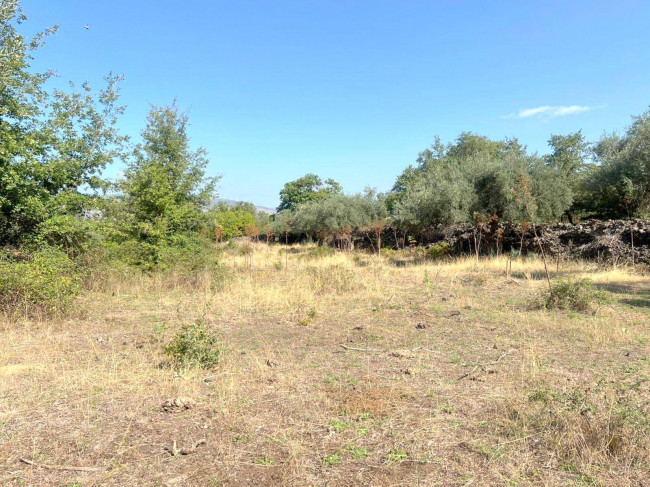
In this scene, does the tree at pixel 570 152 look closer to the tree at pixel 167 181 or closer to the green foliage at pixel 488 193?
the green foliage at pixel 488 193

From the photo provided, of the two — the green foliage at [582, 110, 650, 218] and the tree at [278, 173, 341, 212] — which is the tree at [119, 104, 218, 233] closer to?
the green foliage at [582, 110, 650, 218]

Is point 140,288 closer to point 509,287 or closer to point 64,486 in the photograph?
point 64,486

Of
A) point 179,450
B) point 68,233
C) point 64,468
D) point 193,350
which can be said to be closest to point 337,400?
point 179,450

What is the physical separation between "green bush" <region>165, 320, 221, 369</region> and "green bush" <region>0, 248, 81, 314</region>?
320cm

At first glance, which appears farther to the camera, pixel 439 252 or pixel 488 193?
pixel 439 252

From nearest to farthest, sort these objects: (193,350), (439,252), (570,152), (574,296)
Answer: (193,350) → (574,296) → (439,252) → (570,152)

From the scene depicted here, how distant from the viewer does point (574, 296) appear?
7621mm

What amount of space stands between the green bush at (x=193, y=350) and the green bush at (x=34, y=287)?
10.5 ft

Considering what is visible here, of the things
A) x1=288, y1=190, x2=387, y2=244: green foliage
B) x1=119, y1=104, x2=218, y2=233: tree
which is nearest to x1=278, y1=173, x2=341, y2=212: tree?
x1=288, y1=190, x2=387, y2=244: green foliage

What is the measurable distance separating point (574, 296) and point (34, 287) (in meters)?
9.52

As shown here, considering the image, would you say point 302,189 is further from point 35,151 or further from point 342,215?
point 35,151

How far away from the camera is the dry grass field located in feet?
9.04

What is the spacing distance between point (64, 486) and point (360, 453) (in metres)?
1.96

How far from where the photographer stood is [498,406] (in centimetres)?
359
